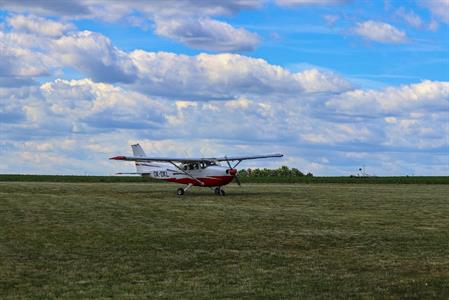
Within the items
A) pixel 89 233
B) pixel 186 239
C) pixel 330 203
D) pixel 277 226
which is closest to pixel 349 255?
pixel 186 239

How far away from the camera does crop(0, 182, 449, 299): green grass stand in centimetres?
1212

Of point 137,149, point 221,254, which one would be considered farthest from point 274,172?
point 221,254

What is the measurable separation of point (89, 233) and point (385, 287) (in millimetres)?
10950

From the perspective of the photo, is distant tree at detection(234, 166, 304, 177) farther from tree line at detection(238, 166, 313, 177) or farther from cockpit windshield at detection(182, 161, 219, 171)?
cockpit windshield at detection(182, 161, 219, 171)

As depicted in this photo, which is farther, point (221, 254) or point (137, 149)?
point (137, 149)

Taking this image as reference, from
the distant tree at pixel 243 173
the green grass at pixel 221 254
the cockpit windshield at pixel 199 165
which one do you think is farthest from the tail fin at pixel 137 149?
the distant tree at pixel 243 173

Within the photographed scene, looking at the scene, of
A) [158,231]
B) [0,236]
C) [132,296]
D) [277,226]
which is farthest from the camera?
[277,226]

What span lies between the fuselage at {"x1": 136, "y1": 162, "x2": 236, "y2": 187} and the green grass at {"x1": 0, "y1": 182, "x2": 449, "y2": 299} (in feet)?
42.1

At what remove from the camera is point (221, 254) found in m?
16.5

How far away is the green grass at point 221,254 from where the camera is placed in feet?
39.8

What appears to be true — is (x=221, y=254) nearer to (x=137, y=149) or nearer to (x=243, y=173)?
(x=137, y=149)

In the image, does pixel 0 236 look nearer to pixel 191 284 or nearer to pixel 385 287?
pixel 191 284

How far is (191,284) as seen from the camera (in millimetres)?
12578

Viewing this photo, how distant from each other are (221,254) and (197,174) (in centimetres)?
2689
